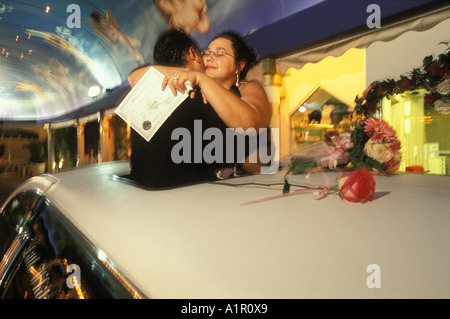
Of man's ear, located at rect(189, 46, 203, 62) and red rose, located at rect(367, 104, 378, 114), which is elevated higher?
red rose, located at rect(367, 104, 378, 114)

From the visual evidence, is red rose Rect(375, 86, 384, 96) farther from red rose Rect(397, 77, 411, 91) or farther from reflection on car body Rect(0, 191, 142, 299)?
reflection on car body Rect(0, 191, 142, 299)

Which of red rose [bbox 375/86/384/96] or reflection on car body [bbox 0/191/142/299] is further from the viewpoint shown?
red rose [bbox 375/86/384/96]

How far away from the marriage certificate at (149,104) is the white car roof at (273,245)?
0.26m

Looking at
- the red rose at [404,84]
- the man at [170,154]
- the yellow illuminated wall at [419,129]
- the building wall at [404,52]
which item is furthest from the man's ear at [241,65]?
the building wall at [404,52]

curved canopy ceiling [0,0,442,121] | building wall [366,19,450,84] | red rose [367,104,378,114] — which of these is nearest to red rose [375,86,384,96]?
red rose [367,104,378,114]

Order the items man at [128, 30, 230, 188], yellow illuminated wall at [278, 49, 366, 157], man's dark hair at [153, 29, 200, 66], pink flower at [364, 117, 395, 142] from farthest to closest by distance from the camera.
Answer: yellow illuminated wall at [278, 49, 366, 157]
pink flower at [364, 117, 395, 142]
man's dark hair at [153, 29, 200, 66]
man at [128, 30, 230, 188]

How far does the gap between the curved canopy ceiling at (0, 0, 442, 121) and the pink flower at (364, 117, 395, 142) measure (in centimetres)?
72

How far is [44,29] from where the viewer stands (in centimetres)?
88

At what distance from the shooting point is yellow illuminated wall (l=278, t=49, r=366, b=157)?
12.6 feet

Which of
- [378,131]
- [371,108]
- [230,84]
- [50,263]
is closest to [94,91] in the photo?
[230,84]

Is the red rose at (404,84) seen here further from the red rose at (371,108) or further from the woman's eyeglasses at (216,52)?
the woman's eyeglasses at (216,52)

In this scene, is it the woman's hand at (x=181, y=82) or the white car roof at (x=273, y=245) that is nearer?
the white car roof at (x=273, y=245)
